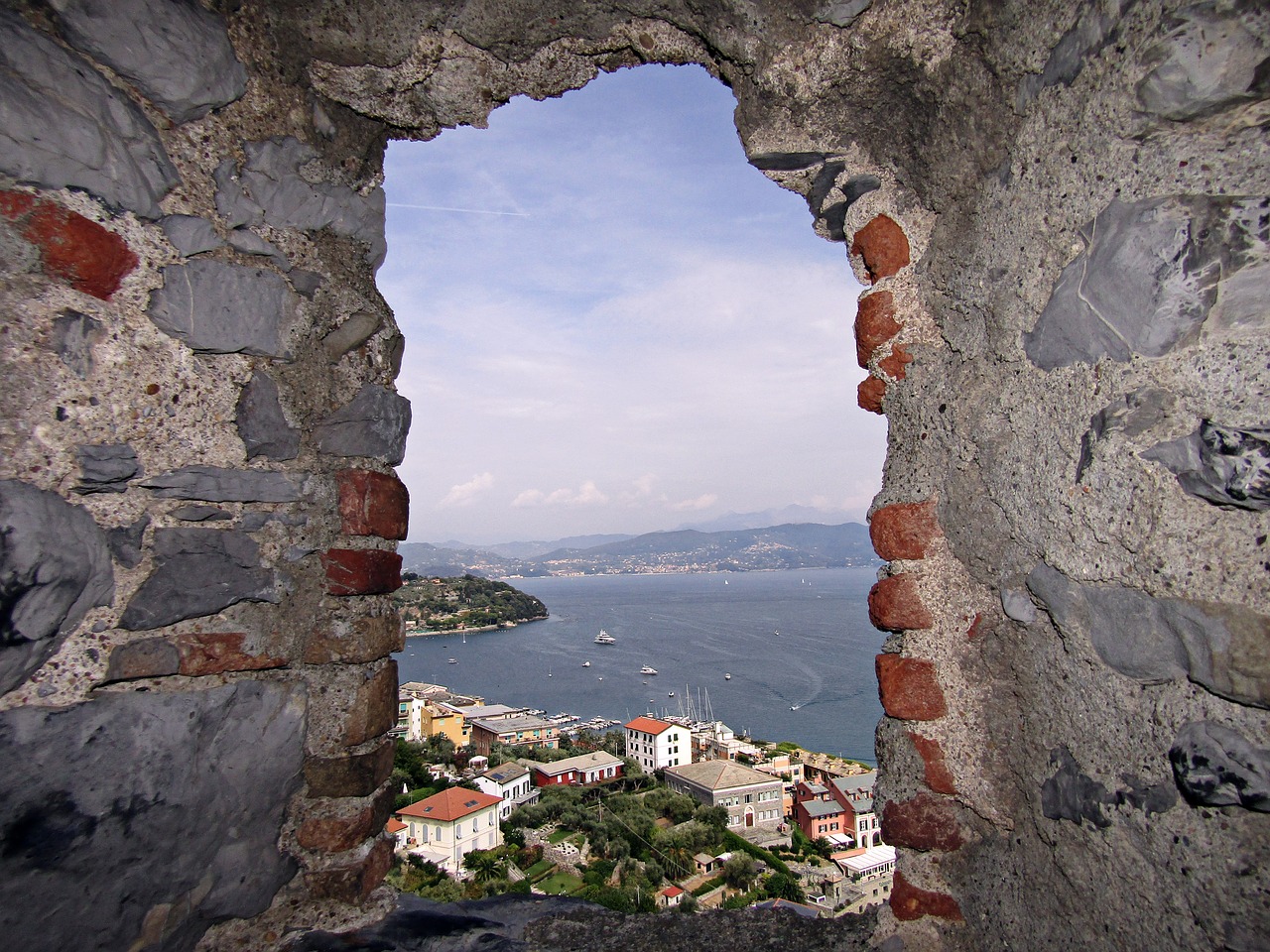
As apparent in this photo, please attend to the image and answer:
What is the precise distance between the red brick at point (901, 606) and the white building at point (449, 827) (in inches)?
315

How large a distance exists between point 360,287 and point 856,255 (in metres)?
1.28

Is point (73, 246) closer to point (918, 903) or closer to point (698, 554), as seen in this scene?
point (918, 903)

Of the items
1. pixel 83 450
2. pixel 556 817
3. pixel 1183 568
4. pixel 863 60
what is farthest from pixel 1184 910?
pixel 556 817

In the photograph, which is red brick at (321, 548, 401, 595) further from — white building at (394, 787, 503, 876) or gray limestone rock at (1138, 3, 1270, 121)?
white building at (394, 787, 503, 876)

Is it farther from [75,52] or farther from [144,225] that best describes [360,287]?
[75,52]

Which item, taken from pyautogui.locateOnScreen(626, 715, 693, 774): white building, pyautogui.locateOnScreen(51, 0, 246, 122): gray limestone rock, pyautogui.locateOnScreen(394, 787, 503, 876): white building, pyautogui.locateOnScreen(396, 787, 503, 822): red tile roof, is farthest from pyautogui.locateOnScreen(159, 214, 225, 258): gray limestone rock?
pyautogui.locateOnScreen(626, 715, 693, 774): white building

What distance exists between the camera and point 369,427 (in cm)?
183

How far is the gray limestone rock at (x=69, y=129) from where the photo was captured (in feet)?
4.14

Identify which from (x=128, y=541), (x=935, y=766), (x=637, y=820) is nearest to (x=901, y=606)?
(x=935, y=766)

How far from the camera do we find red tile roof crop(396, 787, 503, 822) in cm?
873

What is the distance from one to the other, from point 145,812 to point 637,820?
12.1 m

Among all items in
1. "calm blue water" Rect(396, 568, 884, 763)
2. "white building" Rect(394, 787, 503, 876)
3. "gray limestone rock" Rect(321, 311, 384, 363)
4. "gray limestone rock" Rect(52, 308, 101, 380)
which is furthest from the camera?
"calm blue water" Rect(396, 568, 884, 763)

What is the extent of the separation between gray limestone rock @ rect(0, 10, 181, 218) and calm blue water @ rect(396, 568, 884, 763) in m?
23.3

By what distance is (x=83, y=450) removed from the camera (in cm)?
135
